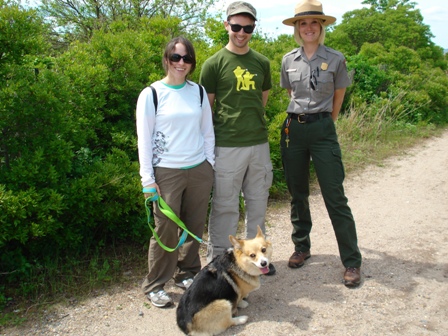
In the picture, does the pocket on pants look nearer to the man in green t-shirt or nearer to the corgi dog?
the man in green t-shirt

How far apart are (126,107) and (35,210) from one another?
1.79m

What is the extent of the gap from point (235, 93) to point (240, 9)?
682mm

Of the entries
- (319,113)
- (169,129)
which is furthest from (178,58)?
(319,113)

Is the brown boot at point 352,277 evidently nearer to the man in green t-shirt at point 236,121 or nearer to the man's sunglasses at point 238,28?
the man in green t-shirt at point 236,121

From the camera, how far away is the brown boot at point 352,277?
391 centimetres

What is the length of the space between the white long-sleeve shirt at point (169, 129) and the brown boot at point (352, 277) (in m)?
1.76

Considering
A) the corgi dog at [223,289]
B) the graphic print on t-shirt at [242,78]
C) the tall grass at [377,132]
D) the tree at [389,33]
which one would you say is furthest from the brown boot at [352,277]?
the tree at [389,33]

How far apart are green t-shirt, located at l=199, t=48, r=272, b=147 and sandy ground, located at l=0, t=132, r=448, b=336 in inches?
57.2

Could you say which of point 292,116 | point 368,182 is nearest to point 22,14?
point 292,116

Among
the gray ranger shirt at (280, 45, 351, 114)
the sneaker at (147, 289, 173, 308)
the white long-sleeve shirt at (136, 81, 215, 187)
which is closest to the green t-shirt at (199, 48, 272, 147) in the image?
→ the white long-sleeve shirt at (136, 81, 215, 187)

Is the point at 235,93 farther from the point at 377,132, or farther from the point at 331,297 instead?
the point at 377,132

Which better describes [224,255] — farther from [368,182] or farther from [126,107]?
[368,182]

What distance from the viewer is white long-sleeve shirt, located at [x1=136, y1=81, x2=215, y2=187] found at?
329cm

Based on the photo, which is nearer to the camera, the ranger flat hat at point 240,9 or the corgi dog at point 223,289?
the corgi dog at point 223,289
